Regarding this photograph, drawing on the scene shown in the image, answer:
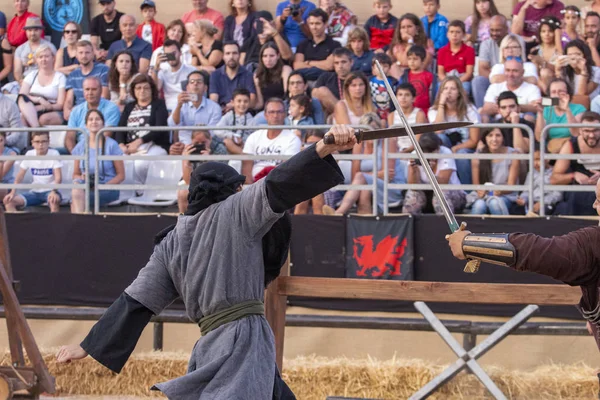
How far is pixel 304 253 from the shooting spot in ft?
29.6

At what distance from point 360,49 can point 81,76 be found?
129 inches

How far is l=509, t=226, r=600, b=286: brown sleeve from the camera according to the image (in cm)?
405

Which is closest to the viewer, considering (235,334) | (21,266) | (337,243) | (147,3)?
(235,334)

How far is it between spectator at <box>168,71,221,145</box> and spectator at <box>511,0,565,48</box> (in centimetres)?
352

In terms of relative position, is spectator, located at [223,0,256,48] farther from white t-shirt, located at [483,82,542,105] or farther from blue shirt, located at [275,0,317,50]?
white t-shirt, located at [483,82,542,105]

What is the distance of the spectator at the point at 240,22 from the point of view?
1148 cm

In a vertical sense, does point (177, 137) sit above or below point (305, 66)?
below

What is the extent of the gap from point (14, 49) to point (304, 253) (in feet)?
18.2

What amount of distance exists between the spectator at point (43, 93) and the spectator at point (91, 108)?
54 cm

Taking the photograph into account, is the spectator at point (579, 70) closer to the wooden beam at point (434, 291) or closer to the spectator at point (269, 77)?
the spectator at point (269, 77)

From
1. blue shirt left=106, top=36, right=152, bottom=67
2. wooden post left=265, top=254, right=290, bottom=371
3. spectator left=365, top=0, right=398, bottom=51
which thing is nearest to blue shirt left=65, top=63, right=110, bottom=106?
blue shirt left=106, top=36, right=152, bottom=67

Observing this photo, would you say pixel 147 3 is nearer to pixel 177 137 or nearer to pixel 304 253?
pixel 177 137

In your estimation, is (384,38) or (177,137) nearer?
(177,137)

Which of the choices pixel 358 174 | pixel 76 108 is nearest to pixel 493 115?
pixel 358 174
